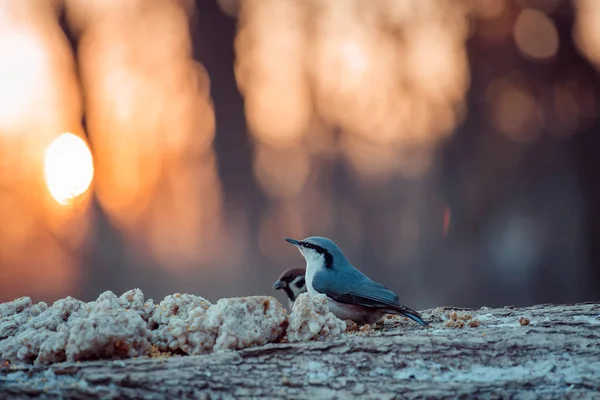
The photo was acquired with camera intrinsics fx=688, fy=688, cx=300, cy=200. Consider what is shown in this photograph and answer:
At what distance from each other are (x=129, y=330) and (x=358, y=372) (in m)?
0.90

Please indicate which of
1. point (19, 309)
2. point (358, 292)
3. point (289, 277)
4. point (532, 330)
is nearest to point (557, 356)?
point (532, 330)

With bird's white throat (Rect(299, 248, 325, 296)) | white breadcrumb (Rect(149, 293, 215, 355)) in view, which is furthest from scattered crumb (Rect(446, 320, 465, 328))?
white breadcrumb (Rect(149, 293, 215, 355))

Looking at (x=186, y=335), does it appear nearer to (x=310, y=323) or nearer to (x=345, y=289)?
(x=310, y=323)

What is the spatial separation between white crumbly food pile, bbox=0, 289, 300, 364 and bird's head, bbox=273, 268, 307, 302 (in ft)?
7.98

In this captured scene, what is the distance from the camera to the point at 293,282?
5.65 m

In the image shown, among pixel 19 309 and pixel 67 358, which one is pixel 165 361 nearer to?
pixel 67 358

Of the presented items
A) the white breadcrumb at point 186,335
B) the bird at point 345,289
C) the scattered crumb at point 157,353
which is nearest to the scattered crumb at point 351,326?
the bird at point 345,289

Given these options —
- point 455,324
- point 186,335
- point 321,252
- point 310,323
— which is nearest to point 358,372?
point 310,323

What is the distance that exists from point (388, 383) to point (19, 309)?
1972 mm

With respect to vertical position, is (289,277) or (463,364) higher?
(289,277)

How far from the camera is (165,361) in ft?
8.54

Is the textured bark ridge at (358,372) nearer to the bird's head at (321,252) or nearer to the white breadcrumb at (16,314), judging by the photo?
the white breadcrumb at (16,314)

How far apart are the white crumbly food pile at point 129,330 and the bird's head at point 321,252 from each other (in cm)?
118

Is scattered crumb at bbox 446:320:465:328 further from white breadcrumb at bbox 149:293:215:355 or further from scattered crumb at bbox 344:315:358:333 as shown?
white breadcrumb at bbox 149:293:215:355
